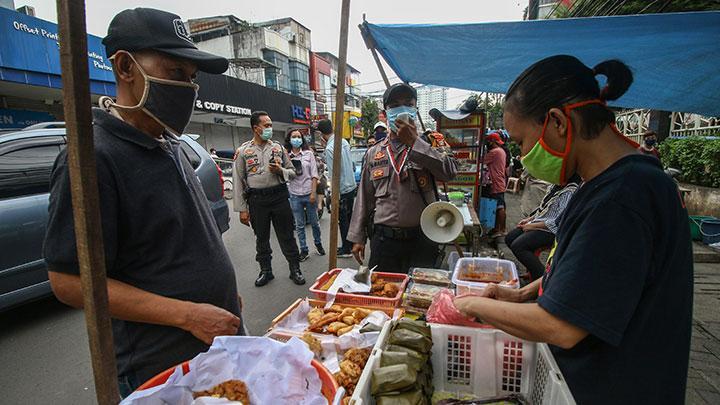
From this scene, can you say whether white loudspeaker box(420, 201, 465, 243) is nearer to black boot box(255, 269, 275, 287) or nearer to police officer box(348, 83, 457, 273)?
police officer box(348, 83, 457, 273)

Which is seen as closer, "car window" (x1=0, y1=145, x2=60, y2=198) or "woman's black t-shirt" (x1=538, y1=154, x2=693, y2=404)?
"woman's black t-shirt" (x1=538, y1=154, x2=693, y2=404)

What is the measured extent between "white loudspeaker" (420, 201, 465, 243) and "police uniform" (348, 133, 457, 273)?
115 millimetres

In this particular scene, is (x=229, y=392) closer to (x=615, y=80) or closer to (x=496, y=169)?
(x=615, y=80)

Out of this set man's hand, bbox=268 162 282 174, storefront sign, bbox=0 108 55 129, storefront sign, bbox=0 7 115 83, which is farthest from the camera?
storefront sign, bbox=0 108 55 129

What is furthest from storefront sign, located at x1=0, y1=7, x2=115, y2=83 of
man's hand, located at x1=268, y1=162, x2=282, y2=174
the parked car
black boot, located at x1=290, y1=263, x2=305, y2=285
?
black boot, located at x1=290, y1=263, x2=305, y2=285

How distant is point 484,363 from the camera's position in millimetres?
1482

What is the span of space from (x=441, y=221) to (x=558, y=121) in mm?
1654

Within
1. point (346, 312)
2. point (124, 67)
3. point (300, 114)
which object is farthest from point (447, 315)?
point (300, 114)

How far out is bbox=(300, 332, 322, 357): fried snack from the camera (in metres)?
1.78

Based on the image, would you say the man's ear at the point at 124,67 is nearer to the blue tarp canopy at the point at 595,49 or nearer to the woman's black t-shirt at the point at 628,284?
the woman's black t-shirt at the point at 628,284

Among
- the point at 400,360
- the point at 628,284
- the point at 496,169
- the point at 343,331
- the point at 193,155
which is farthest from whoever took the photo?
the point at 496,169

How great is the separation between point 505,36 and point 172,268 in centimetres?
278

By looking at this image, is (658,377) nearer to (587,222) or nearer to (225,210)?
(587,222)

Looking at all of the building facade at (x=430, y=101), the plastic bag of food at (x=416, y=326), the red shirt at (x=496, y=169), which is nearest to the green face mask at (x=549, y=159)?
the plastic bag of food at (x=416, y=326)
